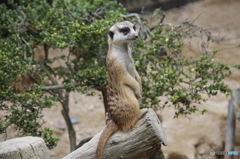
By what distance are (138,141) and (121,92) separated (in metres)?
0.44

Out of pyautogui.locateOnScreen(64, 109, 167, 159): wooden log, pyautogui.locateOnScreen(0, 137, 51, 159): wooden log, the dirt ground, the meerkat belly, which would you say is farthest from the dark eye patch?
the dirt ground

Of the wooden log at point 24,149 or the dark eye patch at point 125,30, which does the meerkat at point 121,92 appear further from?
the wooden log at point 24,149

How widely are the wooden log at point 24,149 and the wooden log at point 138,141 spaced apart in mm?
413

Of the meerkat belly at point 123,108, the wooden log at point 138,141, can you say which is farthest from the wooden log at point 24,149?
the meerkat belly at point 123,108

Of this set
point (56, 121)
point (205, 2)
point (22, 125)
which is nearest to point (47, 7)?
point (22, 125)

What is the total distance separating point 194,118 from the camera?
20.5 ft

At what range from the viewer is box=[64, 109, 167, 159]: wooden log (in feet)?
8.70

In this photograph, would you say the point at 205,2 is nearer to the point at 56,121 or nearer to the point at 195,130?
the point at 195,130

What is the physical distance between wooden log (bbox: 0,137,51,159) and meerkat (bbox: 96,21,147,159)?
514 millimetres

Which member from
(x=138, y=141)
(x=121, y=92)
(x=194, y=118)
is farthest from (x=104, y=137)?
(x=194, y=118)

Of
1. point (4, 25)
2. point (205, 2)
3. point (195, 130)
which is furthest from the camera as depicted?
point (205, 2)

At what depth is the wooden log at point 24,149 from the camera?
8.48 feet

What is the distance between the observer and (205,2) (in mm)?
7418

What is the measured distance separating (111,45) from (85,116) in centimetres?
459
